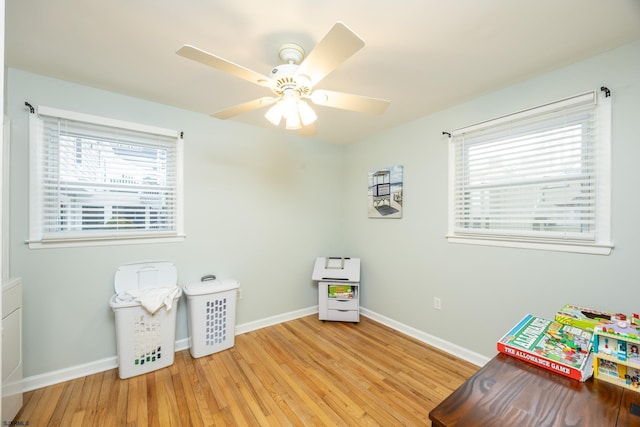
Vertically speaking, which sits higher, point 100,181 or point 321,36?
point 321,36

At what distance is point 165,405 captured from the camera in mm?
1892

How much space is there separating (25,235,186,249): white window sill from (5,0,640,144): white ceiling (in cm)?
121

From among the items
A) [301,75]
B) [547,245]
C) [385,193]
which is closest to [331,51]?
[301,75]

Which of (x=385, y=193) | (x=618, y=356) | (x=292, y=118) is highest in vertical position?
(x=292, y=118)

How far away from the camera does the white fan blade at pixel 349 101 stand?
1.59m

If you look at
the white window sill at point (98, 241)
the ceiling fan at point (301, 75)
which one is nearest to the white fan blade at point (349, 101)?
the ceiling fan at point (301, 75)

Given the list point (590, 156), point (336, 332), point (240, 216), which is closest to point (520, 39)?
point (590, 156)

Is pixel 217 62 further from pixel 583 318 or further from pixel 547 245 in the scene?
pixel 547 245

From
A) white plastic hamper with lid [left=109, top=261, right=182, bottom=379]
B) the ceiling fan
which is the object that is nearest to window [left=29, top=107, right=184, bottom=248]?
white plastic hamper with lid [left=109, top=261, right=182, bottom=379]

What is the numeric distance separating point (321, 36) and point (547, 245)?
81.3 inches

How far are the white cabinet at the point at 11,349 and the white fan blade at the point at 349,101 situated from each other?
213 centimetres

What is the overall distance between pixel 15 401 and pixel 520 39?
12.2 feet

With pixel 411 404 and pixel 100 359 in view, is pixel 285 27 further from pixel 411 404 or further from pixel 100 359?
pixel 100 359

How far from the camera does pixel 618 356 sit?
1.09 metres
